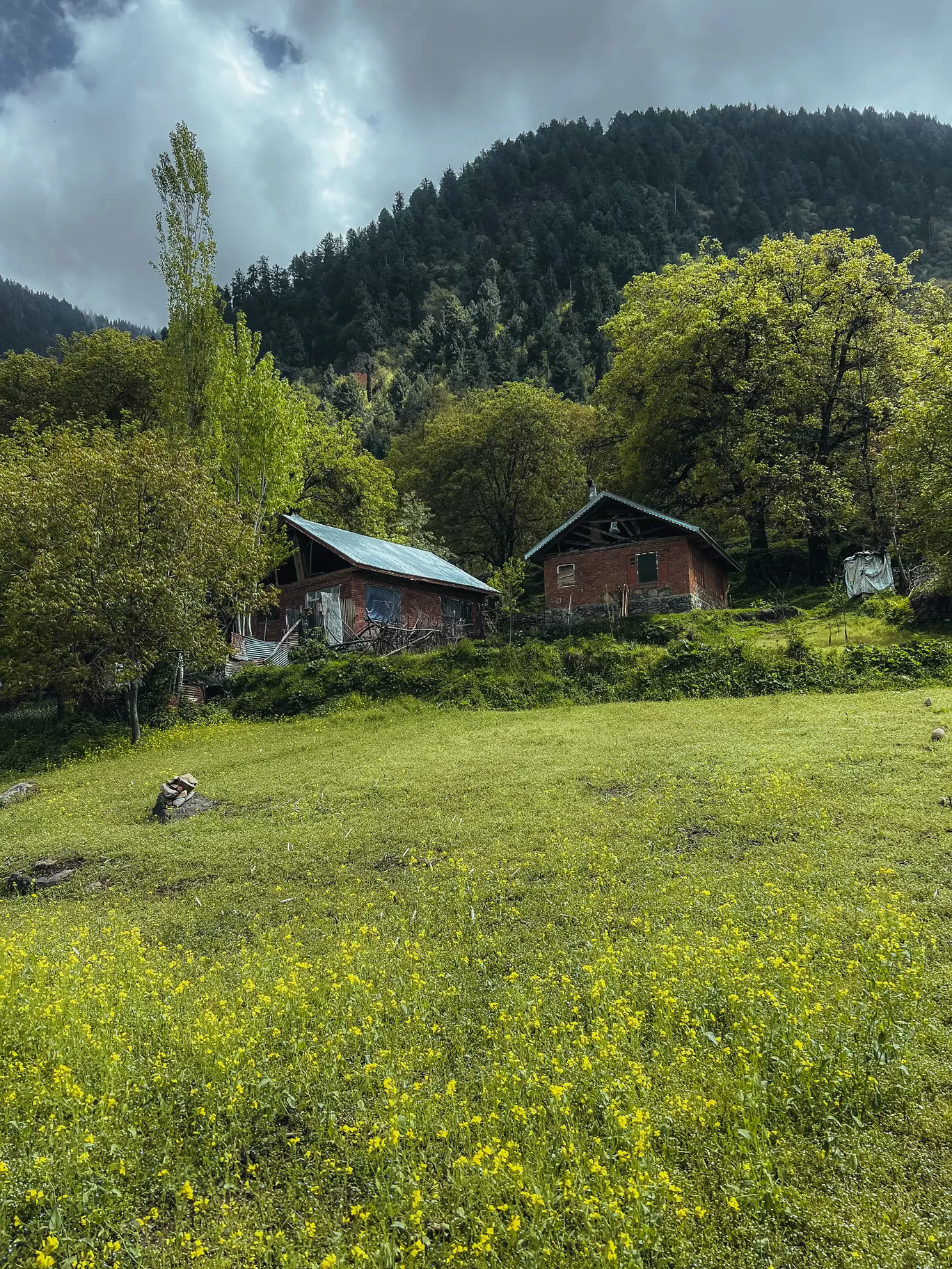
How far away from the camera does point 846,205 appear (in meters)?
121

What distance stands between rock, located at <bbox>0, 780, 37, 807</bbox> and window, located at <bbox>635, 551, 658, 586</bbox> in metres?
27.0

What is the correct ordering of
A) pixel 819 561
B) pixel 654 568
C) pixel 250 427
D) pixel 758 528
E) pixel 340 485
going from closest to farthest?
pixel 250 427 < pixel 654 568 < pixel 819 561 < pixel 758 528 < pixel 340 485

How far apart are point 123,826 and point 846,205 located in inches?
6000

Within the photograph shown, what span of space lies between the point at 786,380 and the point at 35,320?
559 feet

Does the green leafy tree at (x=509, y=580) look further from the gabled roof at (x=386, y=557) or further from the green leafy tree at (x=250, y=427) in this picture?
the green leafy tree at (x=250, y=427)

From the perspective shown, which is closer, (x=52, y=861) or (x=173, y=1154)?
Result: (x=173, y=1154)

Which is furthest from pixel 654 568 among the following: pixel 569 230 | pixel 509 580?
pixel 569 230

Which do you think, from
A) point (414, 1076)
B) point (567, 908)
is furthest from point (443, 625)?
point (414, 1076)

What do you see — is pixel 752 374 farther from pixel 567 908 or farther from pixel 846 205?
pixel 846 205

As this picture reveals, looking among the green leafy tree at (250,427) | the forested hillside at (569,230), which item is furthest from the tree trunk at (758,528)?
the forested hillside at (569,230)

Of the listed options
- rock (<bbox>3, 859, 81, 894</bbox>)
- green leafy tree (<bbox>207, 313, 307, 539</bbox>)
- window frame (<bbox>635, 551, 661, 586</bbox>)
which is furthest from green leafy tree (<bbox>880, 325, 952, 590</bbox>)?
green leafy tree (<bbox>207, 313, 307, 539</bbox>)

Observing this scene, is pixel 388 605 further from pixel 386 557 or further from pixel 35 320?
pixel 35 320

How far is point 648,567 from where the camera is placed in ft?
113

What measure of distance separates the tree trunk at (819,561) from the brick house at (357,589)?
18.7m
